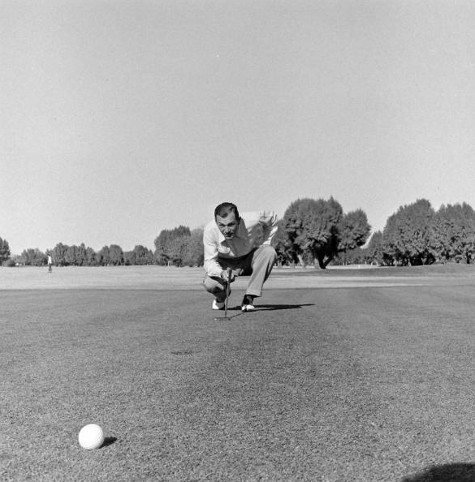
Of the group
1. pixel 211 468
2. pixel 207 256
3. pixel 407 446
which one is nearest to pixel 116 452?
pixel 211 468

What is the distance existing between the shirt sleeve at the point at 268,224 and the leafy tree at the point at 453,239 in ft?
304

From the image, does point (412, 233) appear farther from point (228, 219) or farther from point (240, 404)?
point (240, 404)

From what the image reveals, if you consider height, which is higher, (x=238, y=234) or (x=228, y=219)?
(x=228, y=219)

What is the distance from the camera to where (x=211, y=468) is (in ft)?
8.94

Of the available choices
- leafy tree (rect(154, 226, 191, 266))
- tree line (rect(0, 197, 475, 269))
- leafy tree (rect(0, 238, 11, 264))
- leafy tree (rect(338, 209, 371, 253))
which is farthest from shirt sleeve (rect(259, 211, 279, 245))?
leafy tree (rect(0, 238, 11, 264))

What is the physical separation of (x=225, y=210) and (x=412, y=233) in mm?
94868

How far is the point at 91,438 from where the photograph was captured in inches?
117

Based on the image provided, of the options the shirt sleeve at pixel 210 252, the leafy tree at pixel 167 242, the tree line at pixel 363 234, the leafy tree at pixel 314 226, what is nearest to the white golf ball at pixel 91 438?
the shirt sleeve at pixel 210 252

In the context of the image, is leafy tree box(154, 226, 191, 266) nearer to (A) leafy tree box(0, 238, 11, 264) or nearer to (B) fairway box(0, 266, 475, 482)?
(A) leafy tree box(0, 238, 11, 264)

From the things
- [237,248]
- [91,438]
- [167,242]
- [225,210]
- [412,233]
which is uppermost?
[167,242]

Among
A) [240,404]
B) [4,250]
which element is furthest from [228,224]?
[4,250]

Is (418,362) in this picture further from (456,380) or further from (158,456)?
(158,456)

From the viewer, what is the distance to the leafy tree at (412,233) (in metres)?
98.8

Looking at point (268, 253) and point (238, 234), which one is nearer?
point (238, 234)
